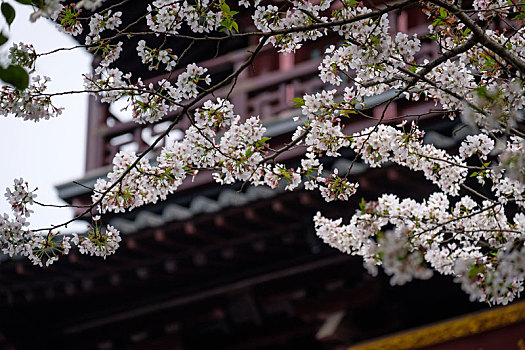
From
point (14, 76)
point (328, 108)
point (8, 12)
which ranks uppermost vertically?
point (328, 108)

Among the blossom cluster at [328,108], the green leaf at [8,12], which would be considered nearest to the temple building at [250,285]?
the blossom cluster at [328,108]

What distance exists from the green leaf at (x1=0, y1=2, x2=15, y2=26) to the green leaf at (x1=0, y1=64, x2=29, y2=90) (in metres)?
0.21

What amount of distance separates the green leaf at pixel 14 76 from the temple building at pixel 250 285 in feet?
10.4

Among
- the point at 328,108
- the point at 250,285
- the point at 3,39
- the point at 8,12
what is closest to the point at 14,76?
the point at 3,39

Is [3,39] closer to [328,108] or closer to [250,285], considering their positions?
[328,108]

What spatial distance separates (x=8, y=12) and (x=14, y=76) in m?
0.26

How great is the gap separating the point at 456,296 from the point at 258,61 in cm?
421

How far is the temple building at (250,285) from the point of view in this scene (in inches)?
204

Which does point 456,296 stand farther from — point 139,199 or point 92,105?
point 92,105

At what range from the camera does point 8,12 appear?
Answer: 77.9 inches

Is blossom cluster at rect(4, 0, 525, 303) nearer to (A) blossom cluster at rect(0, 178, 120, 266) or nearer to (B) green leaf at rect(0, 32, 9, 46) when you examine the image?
(A) blossom cluster at rect(0, 178, 120, 266)

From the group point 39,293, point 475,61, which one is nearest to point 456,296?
point 475,61

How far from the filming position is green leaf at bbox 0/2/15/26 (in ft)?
6.44

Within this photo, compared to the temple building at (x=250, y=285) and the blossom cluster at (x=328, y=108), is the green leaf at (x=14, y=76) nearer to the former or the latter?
the blossom cluster at (x=328, y=108)
